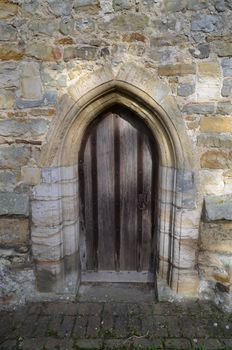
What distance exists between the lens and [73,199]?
3.04m

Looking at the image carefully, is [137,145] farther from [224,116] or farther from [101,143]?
[224,116]

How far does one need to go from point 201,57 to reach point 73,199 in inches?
73.4

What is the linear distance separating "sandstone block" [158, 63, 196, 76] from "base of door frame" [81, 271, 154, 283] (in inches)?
88.7

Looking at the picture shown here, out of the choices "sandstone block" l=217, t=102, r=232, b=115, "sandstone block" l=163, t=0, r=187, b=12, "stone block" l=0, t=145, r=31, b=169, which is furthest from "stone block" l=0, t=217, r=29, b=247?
"sandstone block" l=163, t=0, r=187, b=12

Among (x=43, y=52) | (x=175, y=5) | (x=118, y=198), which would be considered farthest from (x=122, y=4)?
(x=118, y=198)

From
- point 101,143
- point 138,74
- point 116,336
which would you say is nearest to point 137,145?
point 101,143

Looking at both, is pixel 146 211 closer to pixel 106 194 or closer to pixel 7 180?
pixel 106 194

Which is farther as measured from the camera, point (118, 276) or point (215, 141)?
point (118, 276)

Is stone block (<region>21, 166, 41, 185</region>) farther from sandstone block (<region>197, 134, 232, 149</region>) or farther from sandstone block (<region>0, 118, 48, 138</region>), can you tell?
sandstone block (<region>197, 134, 232, 149</region>)

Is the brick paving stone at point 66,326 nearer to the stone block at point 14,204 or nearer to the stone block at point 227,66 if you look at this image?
the stone block at point 14,204

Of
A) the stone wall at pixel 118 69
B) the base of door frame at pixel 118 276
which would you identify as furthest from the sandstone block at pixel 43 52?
the base of door frame at pixel 118 276

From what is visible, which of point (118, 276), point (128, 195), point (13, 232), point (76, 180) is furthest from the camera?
point (118, 276)

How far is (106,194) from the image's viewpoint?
3.25m

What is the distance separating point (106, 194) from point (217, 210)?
3.92ft
